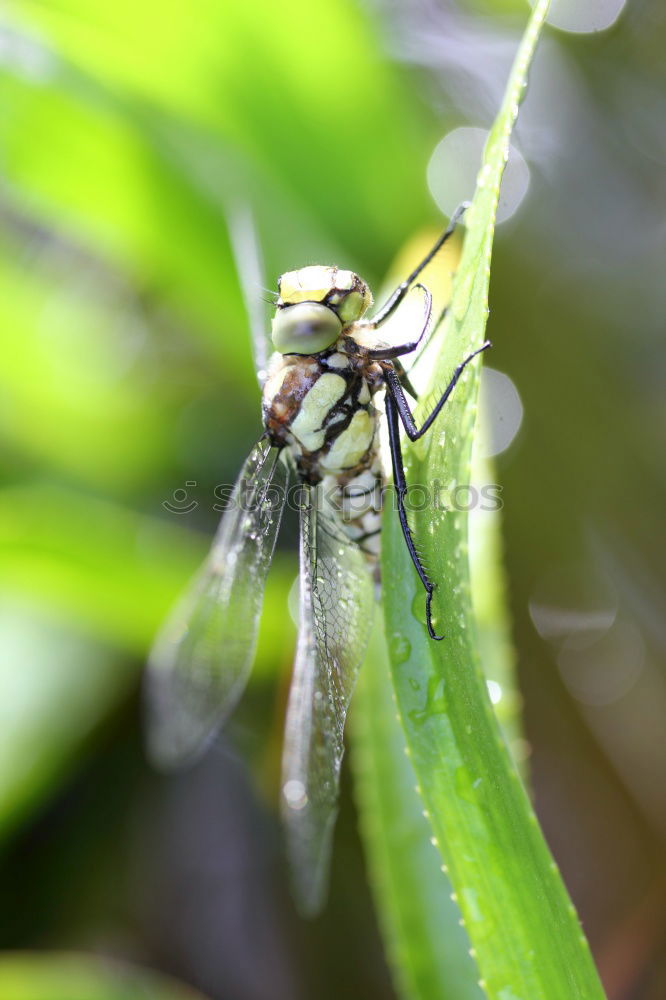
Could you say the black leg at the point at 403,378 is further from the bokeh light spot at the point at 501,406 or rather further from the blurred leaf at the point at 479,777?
the bokeh light spot at the point at 501,406

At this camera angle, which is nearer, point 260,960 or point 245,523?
point 245,523

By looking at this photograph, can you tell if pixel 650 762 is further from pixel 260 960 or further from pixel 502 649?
pixel 260 960

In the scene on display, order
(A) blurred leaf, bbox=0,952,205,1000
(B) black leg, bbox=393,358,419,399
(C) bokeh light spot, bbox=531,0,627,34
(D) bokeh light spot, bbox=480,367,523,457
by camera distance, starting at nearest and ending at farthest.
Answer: (B) black leg, bbox=393,358,419,399 → (A) blurred leaf, bbox=0,952,205,1000 → (D) bokeh light spot, bbox=480,367,523,457 → (C) bokeh light spot, bbox=531,0,627,34

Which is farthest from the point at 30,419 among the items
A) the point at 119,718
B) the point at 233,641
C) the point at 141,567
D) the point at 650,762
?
the point at 650,762

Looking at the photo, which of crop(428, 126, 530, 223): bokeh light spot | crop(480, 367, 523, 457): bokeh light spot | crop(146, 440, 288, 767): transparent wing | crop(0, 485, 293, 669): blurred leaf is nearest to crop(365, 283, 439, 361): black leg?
crop(146, 440, 288, 767): transparent wing

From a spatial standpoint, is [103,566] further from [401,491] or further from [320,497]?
[401,491]

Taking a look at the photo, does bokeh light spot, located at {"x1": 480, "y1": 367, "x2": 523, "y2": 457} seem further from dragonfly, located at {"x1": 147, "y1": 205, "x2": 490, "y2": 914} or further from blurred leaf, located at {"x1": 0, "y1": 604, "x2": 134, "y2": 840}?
blurred leaf, located at {"x1": 0, "y1": 604, "x2": 134, "y2": 840}

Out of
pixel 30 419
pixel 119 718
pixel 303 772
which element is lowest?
pixel 303 772
